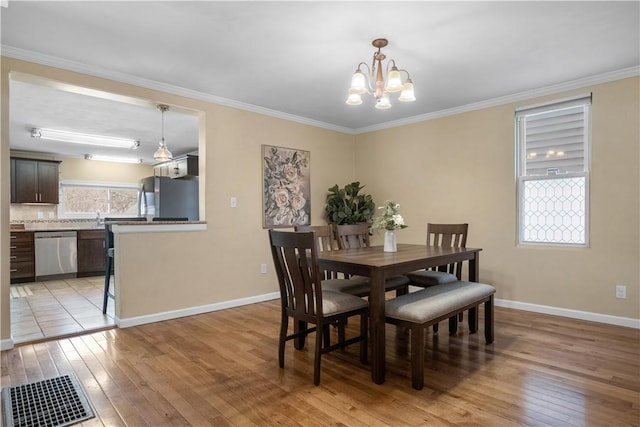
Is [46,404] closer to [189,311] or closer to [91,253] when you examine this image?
[189,311]

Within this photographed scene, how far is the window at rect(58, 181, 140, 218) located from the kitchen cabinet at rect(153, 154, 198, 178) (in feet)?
3.21

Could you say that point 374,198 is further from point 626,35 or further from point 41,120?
point 41,120

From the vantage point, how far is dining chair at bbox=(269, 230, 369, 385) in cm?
215

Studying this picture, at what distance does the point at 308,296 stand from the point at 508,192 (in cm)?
285

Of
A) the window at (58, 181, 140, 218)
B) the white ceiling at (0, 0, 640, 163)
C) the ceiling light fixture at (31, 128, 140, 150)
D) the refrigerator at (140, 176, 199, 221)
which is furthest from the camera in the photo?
the window at (58, 181, 140, 218)

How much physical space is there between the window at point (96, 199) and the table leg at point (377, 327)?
6899 mm

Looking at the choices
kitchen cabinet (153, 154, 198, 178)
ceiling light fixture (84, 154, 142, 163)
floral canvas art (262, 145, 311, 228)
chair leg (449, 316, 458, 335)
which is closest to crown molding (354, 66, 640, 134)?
floral canvas art (262, 145, 311, 228)

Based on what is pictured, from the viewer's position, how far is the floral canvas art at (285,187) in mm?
4375

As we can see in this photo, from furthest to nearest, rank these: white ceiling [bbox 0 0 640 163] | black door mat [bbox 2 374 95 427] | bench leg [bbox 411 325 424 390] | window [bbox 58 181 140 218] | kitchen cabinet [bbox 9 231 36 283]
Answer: window [bbox 58 181 140 218], kitchen cabinet [bbox 9 231 36 283], white ceiling [bbox 0 0 640 163], bench leg [bbox 411 325 424 390], black door mat [bbox 2 374 95 427]

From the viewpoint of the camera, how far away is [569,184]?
11.9ft

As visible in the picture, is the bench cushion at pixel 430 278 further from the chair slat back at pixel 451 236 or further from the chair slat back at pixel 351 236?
the chair slat back at pixel 351 236

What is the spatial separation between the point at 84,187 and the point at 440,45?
7.12 meters

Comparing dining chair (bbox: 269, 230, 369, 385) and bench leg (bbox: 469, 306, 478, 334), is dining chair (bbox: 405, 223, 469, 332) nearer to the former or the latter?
bench leg (bbox: 469, 306, 478, 334)

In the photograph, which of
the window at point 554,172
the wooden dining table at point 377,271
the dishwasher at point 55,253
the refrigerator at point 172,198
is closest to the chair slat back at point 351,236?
the wooden dining table at point 377,271
